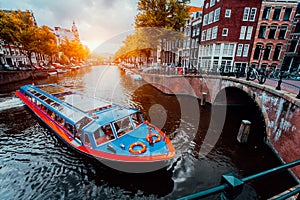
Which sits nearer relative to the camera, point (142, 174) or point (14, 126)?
point (142, 174)

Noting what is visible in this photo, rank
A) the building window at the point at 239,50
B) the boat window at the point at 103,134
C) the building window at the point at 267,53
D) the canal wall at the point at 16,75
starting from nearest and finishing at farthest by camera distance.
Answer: the boat window at the point at 103,134 < the building window at the point at 267,53 < the canal wall at the point at 16,75 < the building window at the point at 239,50

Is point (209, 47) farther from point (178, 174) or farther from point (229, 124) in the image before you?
point (178, 174)

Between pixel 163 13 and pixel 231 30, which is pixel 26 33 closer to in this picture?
pixel 163 13

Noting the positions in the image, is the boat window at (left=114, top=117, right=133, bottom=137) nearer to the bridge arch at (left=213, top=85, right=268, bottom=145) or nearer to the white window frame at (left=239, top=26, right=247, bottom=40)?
the bridge arch at (left=213, top=85, right=268, bottom=145)

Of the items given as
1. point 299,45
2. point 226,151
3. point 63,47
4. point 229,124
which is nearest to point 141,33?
point 229,124

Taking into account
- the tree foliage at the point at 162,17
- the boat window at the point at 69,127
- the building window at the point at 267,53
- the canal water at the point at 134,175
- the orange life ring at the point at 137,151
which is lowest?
the canal water at the point at 134,175

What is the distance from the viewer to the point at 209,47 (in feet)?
95.9

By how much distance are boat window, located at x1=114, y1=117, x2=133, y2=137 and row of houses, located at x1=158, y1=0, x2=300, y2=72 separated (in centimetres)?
1722

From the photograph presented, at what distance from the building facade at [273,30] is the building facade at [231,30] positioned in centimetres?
95

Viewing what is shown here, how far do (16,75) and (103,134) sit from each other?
103ft

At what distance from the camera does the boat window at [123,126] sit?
869cm

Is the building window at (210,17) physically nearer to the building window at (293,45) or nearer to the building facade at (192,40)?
the building facade at (192,40)

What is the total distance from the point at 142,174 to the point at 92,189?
102 inches

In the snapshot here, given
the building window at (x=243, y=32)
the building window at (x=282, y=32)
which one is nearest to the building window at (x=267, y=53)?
the building window at (x=282, y=32)
